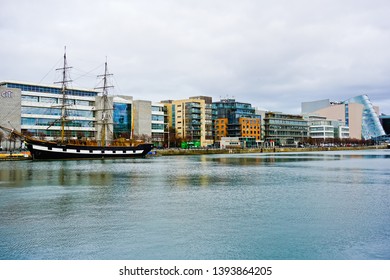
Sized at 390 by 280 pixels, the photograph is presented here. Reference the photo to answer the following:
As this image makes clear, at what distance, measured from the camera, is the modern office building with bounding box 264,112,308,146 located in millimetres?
175562

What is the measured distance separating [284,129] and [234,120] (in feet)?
96.5

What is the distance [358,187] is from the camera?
30031 millimetres

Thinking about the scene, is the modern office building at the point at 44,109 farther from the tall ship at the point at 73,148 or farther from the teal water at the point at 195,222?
the teal water at the point at 195,222

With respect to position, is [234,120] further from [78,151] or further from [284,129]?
[78,151]

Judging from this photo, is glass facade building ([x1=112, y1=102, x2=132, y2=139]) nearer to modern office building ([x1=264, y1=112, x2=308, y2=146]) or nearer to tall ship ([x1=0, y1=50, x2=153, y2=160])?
tall ship ([x1=0, y1=50, x2=153, y2=160])

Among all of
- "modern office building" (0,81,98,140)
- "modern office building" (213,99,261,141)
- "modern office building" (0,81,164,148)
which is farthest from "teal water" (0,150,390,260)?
"modern office building" (213,99,261,141)

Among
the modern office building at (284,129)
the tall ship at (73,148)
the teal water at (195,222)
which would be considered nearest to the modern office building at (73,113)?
the tall ship at (73,148)

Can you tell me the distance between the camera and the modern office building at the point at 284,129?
17556 centimetres

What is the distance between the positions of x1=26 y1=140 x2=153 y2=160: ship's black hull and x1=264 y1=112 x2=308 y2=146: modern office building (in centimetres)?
8664

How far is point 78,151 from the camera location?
261ft

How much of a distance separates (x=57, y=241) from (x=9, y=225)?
3.59 metres

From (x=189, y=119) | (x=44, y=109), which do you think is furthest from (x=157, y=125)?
(x=44, y=109)
